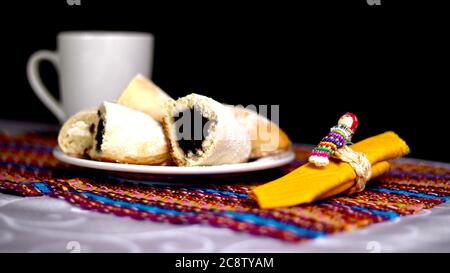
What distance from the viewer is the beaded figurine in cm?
86

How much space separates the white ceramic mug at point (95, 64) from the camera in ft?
4.45

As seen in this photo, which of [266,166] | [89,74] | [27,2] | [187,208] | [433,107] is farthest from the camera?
[27,2]

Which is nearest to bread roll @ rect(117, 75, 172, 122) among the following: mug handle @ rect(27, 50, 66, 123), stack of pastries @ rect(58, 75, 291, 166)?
stack of pastries @ rect(58, 75, 291, 166)

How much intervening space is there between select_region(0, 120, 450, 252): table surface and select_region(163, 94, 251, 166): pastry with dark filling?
8.1 inches

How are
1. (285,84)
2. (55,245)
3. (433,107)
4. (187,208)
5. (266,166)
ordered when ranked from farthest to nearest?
(285,84) → (433,107) → (266,166) → (187,208) → (55,245)

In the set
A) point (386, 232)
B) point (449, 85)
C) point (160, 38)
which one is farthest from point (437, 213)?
point (160, 38)

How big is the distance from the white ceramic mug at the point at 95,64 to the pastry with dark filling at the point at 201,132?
0.49 metres

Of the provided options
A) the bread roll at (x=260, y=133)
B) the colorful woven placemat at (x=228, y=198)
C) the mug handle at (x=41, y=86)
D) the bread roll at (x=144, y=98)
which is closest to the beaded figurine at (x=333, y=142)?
the colorful woven placemat at (x=228, y=198)

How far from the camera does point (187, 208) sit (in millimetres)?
772

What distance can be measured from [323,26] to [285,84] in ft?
0.66

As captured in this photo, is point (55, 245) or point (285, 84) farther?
point (285, 84)

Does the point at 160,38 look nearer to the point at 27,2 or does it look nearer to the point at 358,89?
the point at 27,2

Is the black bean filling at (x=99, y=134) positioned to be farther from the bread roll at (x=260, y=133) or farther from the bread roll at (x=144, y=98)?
the bread roll at (x=260, y=133)

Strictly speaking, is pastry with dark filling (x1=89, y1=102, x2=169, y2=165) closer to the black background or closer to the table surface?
the table surface
